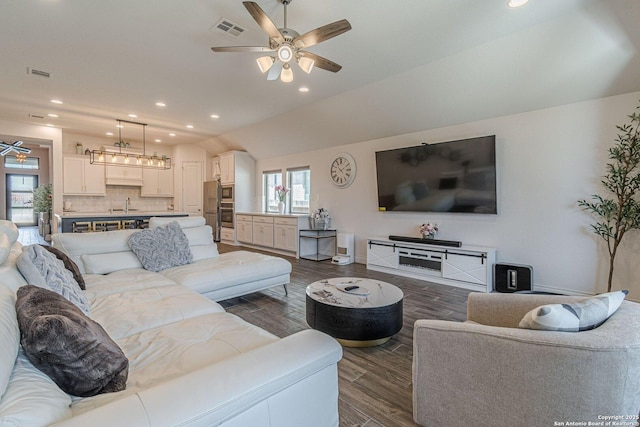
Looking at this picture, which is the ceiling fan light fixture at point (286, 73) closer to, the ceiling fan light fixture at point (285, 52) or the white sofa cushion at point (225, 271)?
the ceiling fan light fixture at point (285, 52)

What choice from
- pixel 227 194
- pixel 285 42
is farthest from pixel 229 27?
pixel 227 194

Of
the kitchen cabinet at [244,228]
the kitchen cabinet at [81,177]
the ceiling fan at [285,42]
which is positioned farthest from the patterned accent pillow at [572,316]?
the kitchen cabinet at [81,177]

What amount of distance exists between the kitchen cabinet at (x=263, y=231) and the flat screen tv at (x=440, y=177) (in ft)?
9.29

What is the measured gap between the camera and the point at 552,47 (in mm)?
3025

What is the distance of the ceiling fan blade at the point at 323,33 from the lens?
2180mm

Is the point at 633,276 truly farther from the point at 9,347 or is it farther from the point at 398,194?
the point at 9,347

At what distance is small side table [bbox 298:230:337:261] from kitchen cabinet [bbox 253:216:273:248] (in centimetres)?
99

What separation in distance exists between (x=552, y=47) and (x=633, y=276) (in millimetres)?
2670

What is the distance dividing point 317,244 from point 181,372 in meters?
5.05

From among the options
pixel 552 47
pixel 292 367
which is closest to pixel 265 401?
pixel 292 367

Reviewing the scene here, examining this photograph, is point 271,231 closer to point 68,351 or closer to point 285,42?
point 285,42

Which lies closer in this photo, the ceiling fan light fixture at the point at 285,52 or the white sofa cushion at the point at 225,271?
the ceiling fan light fixture at the point at 285,52

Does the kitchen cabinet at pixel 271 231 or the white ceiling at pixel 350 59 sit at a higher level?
the white ceiling at pixel 350 59

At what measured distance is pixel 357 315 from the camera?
2289 millimetres
